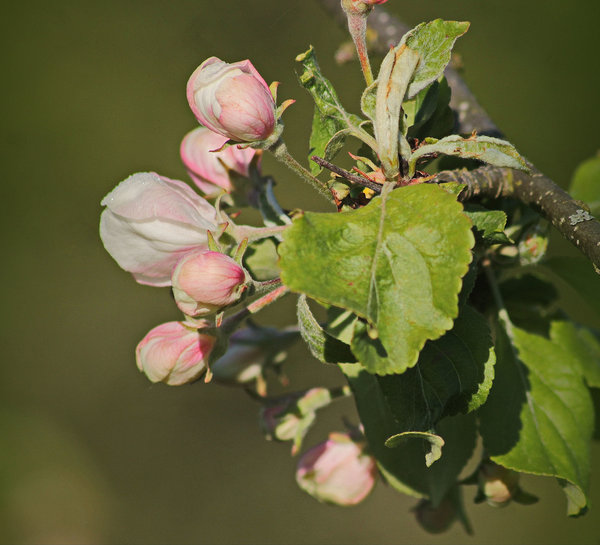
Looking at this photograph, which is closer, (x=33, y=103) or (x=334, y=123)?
(x=334, y=123)

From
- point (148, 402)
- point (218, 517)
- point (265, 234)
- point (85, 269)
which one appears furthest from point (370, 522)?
point (265, 234)

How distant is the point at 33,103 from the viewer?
2844 millimetres

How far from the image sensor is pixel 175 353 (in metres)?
0.65

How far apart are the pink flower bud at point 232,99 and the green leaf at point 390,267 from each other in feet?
0.42

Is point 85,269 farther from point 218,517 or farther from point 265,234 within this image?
point 265,234

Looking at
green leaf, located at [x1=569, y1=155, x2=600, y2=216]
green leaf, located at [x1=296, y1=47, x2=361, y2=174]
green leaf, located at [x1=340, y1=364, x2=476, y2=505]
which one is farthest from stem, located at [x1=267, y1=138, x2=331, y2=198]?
green leaf, located at [x1=569, y1=155, x2=600, y2=216]

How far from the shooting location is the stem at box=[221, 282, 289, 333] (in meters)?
0.61

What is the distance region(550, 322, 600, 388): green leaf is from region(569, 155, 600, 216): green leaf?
21cm

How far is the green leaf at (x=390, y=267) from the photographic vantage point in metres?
0.47

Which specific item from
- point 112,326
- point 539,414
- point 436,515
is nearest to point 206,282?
point 539,414

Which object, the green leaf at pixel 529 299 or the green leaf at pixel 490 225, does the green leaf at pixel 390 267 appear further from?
the green leaf at pixel 529 299

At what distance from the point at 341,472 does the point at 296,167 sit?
0.46m

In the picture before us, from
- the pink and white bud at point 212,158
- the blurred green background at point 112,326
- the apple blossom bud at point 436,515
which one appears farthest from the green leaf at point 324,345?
the blurred green background at point 112,326

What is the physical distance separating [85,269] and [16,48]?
3.28 ft
